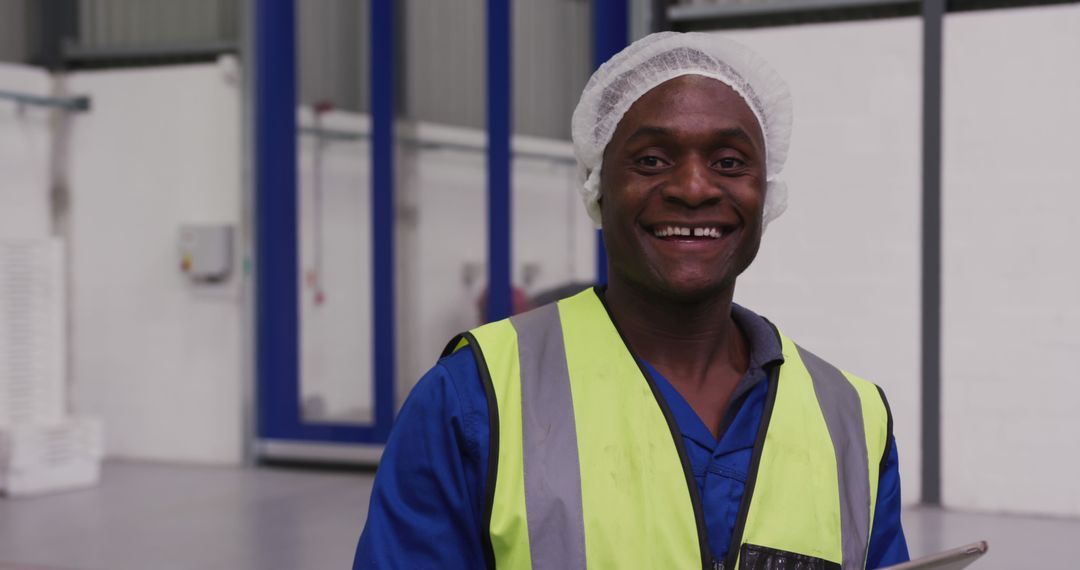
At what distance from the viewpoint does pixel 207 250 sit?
570 cm

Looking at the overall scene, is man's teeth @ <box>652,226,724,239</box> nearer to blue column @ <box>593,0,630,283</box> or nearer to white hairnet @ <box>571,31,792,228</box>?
white hairnet @ <box>571,31,792,228</box>

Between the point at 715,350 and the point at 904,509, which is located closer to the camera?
the point at 715,350

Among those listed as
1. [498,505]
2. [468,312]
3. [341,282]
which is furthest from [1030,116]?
[498,505]

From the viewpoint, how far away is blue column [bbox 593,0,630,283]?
509 centimetres

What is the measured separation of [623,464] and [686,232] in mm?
284

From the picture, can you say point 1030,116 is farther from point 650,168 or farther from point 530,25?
point 650,168

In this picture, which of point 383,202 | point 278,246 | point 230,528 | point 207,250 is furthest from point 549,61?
point 230,528

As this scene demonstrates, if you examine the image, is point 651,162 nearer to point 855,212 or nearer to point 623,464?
point 623,464

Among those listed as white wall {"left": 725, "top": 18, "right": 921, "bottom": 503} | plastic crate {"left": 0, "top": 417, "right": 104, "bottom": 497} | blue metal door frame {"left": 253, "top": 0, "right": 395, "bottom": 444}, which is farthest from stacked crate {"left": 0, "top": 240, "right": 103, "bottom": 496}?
white wall {"left": 725, "top": 18, "right": 921, "bottom": 503}

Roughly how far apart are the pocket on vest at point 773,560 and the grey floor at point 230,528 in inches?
101

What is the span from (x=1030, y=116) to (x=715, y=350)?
3361 millimetres

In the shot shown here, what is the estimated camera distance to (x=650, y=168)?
1408mm

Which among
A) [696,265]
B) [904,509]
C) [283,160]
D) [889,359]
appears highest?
[283,160]

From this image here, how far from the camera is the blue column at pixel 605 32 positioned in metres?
5.09
